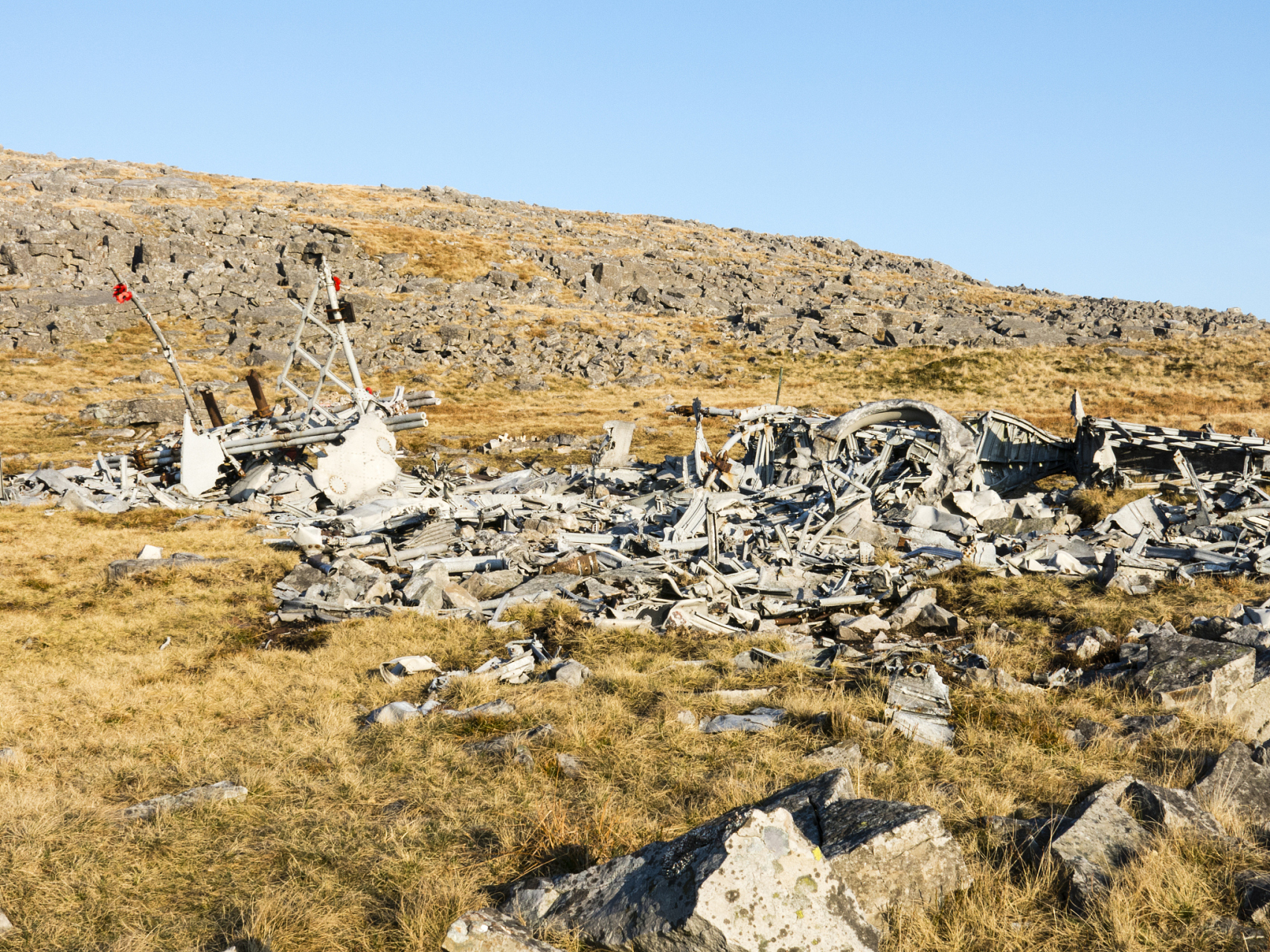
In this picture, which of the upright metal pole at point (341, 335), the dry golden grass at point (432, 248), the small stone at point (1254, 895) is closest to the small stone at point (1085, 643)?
the small stone at point (1254, 895)

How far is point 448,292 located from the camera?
5591 centimetres

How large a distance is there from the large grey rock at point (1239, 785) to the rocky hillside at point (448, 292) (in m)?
38.7

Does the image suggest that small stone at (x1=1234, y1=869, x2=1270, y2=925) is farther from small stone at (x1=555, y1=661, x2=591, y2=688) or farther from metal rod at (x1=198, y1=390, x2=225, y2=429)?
metal rod at (x1=198, y1=390, x2=225, y2=429)

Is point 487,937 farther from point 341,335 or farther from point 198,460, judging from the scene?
point 341,335

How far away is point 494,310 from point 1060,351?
35542 millimetres

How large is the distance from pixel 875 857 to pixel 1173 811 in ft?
6.76

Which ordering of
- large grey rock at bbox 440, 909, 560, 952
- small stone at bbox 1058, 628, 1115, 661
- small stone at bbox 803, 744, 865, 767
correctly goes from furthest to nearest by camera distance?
1. small stone at bbox 1058, 628, 1115, 661
2. small stone at bbox 803, 744, 865, 767
3. large grey rock at bbox 440, 909, 560, 952

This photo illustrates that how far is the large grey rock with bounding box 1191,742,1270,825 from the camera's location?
482 centimetres

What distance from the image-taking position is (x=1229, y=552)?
11.9 meters

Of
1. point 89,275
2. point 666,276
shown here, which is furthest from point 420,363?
point 666,276

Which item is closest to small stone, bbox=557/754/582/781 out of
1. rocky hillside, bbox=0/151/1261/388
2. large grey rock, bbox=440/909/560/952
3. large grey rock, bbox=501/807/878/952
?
large grey rock, bbox=501/807/878/952

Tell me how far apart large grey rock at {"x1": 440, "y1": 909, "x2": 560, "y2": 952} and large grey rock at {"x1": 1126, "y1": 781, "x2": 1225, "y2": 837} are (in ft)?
11.5

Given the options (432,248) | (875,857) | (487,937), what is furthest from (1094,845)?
(432,248)

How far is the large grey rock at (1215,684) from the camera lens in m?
6.38
